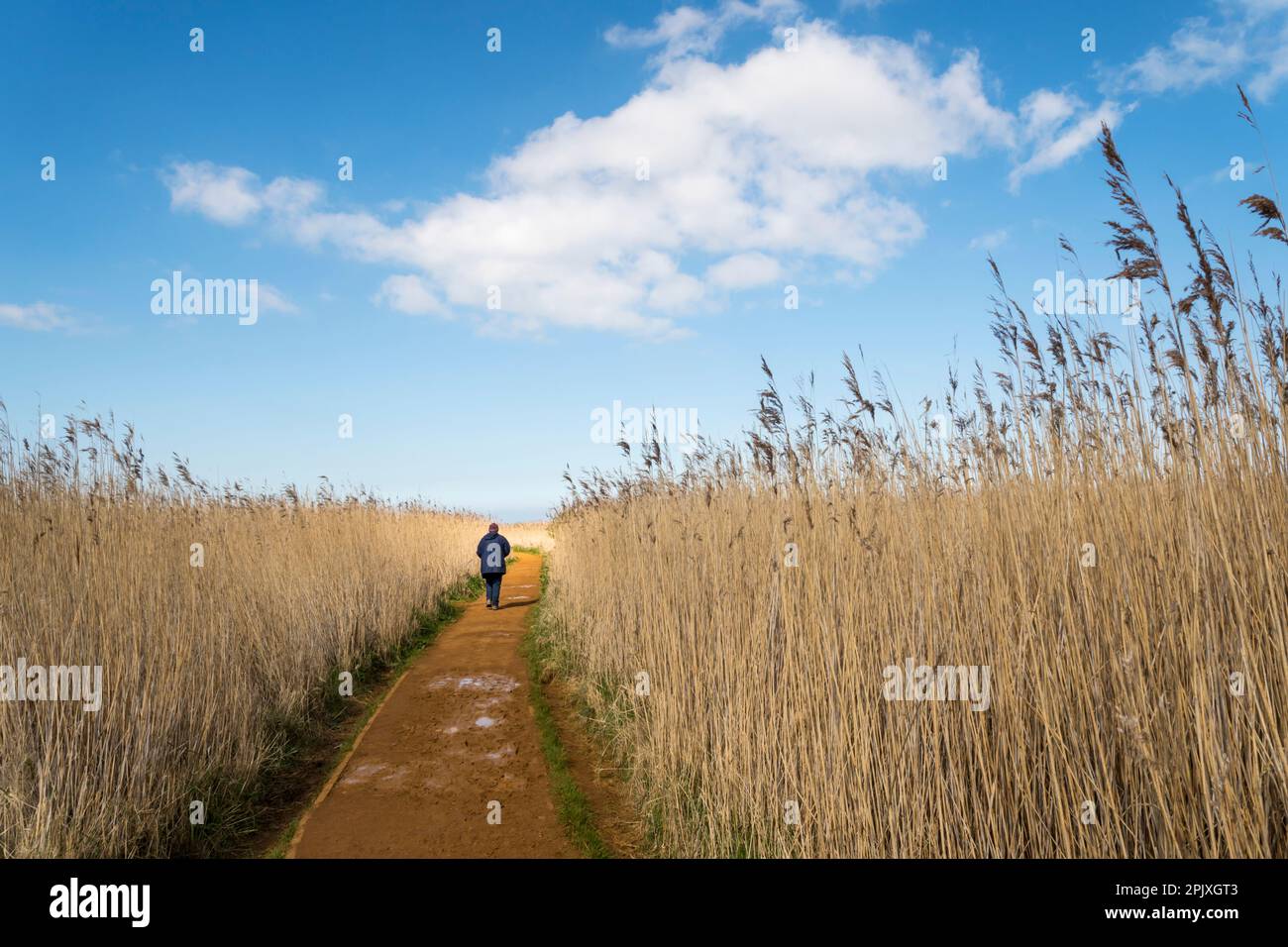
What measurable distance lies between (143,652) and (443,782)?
2.41 meters

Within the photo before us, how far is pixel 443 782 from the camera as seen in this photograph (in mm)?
5176

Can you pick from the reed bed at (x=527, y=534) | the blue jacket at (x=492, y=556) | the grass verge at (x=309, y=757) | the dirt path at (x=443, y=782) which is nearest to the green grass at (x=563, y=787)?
the dirt path at (x=443, y=782)

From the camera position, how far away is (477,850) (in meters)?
4.12

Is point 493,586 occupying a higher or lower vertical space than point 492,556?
lower

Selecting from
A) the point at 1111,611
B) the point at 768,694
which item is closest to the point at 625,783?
the point at 768,694

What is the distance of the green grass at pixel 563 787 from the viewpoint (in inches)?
170

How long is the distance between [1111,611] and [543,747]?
472 centimetres

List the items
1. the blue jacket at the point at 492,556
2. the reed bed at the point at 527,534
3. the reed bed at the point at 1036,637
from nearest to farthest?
the reed bed at the point at 1036,637 → the blue jacket at the point at 492,556 → the reed bed at the point at 527,534

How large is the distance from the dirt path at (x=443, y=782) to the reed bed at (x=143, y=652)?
28.7 inches

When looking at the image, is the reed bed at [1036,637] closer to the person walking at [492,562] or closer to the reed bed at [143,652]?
the reed bed at [143,652]

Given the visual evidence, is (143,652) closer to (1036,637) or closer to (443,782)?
(443,782)

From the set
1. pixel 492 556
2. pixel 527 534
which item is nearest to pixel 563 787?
pixel 492 556
